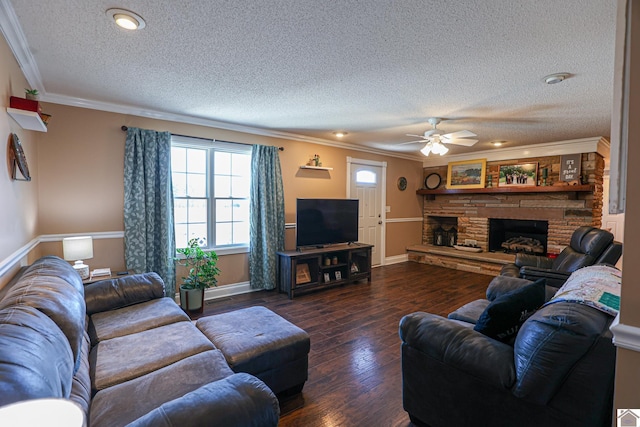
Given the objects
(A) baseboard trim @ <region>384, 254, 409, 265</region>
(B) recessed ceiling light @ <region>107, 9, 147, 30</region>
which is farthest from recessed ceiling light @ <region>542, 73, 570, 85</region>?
(A) baseboard trim @ <region>384, 254, 409, 265</region>

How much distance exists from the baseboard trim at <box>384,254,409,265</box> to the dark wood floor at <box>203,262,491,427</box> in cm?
57

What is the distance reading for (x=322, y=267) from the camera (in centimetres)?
459

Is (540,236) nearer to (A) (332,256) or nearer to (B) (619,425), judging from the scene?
(A) (332,256)

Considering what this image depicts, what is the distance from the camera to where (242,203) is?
14.8 feet

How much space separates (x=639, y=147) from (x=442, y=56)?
1456mm

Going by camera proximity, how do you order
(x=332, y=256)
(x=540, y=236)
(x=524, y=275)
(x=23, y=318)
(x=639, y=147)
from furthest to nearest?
(x=540, y=236) < (x=332, y=256) < (x=524, y=275) < (x=23, y=318) < (x=639, y=147)

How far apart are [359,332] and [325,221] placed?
2044 millimetres

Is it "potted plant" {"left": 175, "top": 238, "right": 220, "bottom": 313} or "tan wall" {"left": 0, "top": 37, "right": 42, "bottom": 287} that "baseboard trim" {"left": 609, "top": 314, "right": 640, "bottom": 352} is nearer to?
"tan wall" {"left": 0, "top": 37, "right": 42, "bottom": 287}

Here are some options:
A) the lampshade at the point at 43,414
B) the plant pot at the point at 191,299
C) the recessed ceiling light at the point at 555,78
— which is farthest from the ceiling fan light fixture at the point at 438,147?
the lampshade at the point at 43,414

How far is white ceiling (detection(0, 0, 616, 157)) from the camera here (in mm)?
1686

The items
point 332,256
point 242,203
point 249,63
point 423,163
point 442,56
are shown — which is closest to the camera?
point 442,56

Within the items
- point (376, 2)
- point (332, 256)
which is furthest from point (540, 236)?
point (376, 2)

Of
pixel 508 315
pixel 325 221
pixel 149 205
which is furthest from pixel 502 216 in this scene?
pixel 149 205

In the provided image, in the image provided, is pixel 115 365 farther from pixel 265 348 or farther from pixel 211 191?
pixel 211 191
